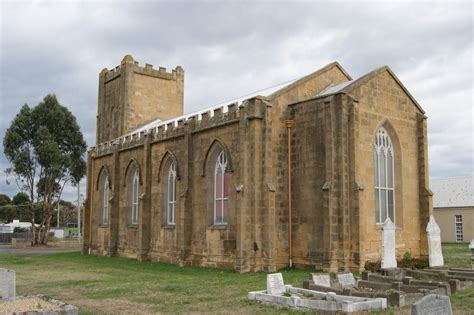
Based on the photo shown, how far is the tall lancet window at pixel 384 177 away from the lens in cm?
2370

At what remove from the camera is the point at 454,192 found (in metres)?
52.5

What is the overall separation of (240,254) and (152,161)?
10642 millimetres

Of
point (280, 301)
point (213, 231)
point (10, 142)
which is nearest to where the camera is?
point (280, 301)

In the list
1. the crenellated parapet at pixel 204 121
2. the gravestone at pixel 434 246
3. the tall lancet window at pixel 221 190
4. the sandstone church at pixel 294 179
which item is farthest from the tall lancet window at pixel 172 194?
the gravestone at pixel 434 246

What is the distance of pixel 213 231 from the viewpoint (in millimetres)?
24750

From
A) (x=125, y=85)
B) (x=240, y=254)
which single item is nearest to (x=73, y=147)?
(x=125, y=85)

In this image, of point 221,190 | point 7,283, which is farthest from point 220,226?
point 7,283

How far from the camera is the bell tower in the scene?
40.9m

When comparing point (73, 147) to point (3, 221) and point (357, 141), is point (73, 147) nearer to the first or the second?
point (357, 141)

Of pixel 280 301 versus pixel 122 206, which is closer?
pixel 280 301

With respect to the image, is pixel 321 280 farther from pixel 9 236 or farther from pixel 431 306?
pixel 9 236

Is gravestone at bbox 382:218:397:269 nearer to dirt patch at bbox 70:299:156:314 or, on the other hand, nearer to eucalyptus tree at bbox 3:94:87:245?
dirt patch at bbox 70:299:156:314

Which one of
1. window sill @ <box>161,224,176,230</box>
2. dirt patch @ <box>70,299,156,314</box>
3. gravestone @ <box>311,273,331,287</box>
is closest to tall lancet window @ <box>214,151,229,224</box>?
window sill @ <box>161,224,176,230</box>

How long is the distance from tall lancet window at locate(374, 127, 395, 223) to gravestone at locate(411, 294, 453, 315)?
14.7 meters
